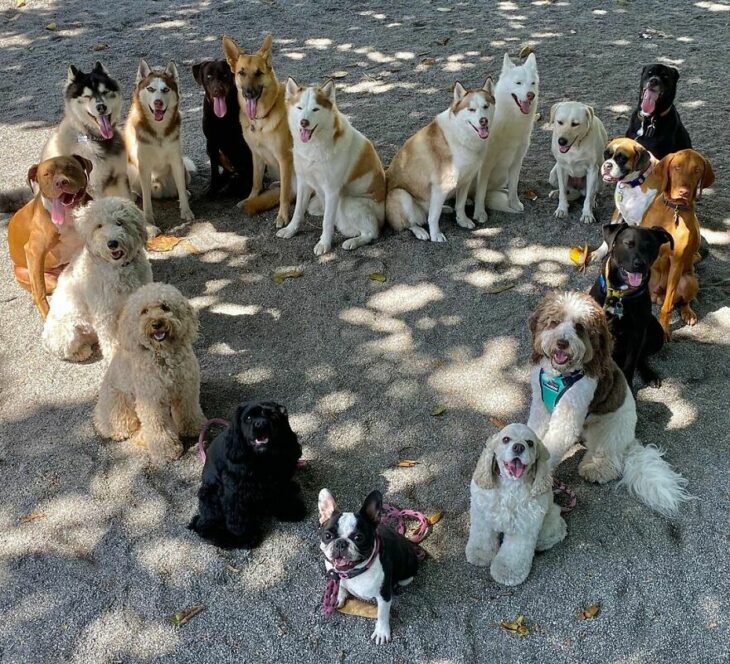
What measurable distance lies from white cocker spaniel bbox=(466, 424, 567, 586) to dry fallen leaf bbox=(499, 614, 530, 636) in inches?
6.8

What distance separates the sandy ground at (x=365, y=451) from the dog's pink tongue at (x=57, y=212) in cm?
89

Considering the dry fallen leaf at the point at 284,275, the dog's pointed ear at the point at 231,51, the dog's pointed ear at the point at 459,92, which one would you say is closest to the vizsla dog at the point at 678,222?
the dog's pointed ear at the point at 459,92

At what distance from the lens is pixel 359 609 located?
3.13 metres

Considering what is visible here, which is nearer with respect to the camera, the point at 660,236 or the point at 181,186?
the point at 660,236

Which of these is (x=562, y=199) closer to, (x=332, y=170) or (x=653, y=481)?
(x=332, y=170)

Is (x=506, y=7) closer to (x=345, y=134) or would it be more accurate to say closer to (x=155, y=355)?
(x=345, y=134)

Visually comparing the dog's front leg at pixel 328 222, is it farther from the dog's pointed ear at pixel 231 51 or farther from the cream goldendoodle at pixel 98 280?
the cream goldendoodle at pixel 98 280

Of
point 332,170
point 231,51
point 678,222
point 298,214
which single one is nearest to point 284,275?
point 298,214

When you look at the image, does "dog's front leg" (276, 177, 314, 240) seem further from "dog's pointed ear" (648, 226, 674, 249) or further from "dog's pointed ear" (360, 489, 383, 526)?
"dog's pointed ear" (360, 489, 383, 526)

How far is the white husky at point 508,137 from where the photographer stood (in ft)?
18.4

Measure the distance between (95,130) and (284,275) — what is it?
1768mm

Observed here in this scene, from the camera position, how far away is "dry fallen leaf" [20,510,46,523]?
366cm

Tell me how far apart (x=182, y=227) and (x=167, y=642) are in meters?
3.90

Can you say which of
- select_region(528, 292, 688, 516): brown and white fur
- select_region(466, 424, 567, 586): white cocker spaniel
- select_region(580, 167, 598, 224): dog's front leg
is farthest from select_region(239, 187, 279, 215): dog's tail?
select_region(466, 424, 567, 586): white cocker spaniel
